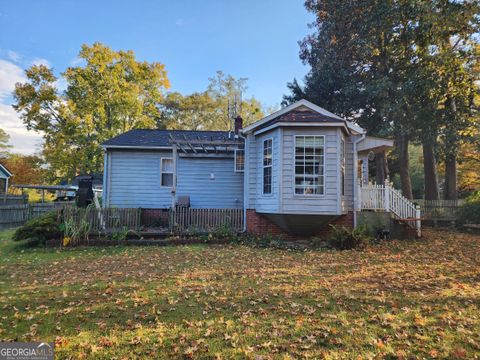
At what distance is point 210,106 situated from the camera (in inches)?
1563

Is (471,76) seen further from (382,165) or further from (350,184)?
(350,184)

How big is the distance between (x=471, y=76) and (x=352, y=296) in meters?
20.5

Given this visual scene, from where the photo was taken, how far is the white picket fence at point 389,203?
12477 millimetres

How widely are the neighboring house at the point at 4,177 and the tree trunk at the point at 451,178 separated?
3601cm

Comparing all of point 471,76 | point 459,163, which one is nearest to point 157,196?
point 471,76

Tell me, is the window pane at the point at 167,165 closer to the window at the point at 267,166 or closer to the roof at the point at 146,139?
the roof at the point at 146,139

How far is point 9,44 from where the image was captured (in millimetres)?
19797

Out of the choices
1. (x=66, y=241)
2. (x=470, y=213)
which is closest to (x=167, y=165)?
(x=66, y=241)

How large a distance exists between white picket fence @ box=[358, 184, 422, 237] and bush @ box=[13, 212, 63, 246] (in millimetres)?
11404

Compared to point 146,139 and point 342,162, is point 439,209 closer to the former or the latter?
point 342,162

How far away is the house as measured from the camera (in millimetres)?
10938

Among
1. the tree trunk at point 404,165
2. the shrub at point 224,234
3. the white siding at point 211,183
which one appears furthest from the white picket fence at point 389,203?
the tree trunk at point 404,165

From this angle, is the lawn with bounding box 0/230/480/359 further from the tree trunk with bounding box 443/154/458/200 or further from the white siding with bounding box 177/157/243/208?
the tree trunk with bounding box 443/154/458/200

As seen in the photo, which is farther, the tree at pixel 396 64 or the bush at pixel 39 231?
the tree at pixel 396 64
